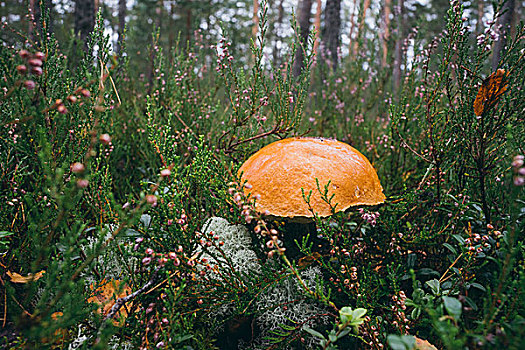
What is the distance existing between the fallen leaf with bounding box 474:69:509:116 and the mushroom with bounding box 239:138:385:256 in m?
0.64

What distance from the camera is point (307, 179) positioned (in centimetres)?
165

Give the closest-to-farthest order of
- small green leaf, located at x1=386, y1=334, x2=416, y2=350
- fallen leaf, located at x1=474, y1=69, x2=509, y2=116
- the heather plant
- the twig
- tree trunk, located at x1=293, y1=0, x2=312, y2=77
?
small green leaf, located at x1=386, y1=334, x2=416, y2=350 → the twig → the heather plant → fallen leaf, located at x1=474, y1=69, x2=509, y2=116 → tree trunk, located at x1=293, y1=0, x2=312, y2=77

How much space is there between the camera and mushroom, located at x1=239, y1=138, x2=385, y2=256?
5.27 feet

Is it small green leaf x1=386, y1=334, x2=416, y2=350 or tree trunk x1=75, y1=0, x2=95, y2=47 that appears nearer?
small green leaf x1=386, y1=334, x2=416, y2=350

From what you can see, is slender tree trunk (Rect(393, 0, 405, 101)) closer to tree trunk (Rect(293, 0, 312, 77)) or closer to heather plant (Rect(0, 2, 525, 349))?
tree trunk (Rect(293, 0, 312, 77))

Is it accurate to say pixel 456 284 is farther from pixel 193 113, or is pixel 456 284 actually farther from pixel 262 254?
pixel 193 113

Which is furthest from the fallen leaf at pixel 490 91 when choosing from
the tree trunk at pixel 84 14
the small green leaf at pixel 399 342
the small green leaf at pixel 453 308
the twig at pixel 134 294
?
the tree trunk at pixel 84 14

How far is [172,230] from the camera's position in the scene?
4.68 ft

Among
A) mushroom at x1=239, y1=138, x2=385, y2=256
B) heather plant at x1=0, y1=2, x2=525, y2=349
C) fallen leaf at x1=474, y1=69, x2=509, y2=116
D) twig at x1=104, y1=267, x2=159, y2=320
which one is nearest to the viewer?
twig at x1=104, y1=267, x2=159, y2=320

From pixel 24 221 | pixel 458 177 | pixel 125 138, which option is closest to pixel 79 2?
pixel 125 138

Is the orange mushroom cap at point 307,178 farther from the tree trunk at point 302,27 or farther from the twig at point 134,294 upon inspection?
the tree trunk at point 302,27

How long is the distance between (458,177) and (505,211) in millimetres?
405

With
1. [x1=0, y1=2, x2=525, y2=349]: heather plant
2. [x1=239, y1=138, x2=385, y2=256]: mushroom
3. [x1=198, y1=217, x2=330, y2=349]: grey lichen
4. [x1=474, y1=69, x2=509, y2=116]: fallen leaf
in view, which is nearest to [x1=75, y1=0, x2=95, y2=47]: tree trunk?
[x1=0, y1=2, x2=525, y2=349]: heather plant

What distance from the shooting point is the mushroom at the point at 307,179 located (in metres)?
1.61
